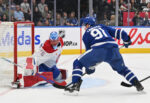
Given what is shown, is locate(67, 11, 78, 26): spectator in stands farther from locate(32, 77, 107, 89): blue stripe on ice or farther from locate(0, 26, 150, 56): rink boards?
locate(32, 77, 107, 89): blue stripe on ice

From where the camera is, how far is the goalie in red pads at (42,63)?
5238 millimetres

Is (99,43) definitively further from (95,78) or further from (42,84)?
(95,78)

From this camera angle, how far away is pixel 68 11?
37.7 feet

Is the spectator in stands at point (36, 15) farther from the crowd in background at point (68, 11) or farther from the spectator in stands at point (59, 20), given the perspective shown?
the spectator in stands at point (59, 20)

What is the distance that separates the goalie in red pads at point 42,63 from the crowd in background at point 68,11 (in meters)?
5.09

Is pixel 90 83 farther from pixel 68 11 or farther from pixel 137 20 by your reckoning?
pixel 137 20

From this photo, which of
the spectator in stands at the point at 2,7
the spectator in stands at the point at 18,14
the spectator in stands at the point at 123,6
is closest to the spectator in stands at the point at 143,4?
the spectator in stands at the point at 123,6

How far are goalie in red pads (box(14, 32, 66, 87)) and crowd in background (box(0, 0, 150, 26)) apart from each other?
200 inches

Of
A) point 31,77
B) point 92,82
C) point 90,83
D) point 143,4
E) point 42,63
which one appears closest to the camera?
point 31,77

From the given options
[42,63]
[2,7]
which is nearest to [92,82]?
[42,63]

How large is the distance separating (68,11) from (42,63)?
6.02m

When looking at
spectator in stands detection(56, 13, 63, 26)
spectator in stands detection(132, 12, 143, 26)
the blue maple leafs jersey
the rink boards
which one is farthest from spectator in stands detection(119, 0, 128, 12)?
the blue maple leafs jersey

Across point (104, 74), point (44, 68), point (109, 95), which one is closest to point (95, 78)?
point (104, 74)

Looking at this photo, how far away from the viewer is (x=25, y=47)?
5.86 metres
